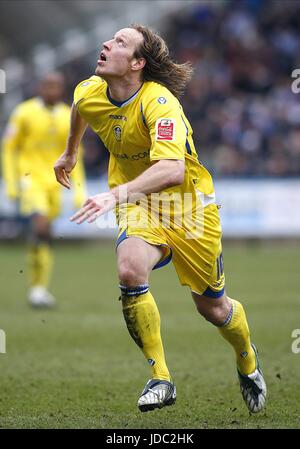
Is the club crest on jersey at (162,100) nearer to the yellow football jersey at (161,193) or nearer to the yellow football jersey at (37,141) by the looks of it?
the yellow football jersey at (161,193)

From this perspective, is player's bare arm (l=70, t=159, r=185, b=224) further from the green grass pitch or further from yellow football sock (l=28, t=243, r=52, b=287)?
yellow football sock (l=28, t=243, r=52, b=287)

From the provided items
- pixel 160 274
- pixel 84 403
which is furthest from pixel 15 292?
pixel 84 403

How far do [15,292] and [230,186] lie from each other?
7.84m

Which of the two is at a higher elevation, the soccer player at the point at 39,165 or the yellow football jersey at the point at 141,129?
the yellow football jersey at the point at 141,129

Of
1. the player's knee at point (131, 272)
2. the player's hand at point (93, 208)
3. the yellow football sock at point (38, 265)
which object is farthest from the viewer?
the yellow football sock at point (38, 265)

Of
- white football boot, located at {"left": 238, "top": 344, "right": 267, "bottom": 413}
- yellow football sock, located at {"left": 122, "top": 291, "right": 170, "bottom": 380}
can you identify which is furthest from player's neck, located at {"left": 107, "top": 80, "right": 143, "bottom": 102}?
white football boot, located at {"left": 238, "top": 344, "right": 267, "bottom": 413}

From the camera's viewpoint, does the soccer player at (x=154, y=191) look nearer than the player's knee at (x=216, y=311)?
Yes

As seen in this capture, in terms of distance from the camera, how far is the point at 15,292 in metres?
12.8

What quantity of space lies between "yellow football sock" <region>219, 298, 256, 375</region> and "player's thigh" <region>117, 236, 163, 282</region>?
30.4 inches

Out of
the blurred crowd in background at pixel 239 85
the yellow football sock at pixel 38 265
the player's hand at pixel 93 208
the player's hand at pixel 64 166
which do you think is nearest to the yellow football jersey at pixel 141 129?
the player's hand at pixel 64 166

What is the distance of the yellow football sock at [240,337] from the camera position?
6051mm

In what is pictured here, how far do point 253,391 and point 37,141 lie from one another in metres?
7.03

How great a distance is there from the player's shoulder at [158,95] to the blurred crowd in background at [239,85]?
13.6 metres

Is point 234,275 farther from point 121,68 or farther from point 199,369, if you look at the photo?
point 121,68
